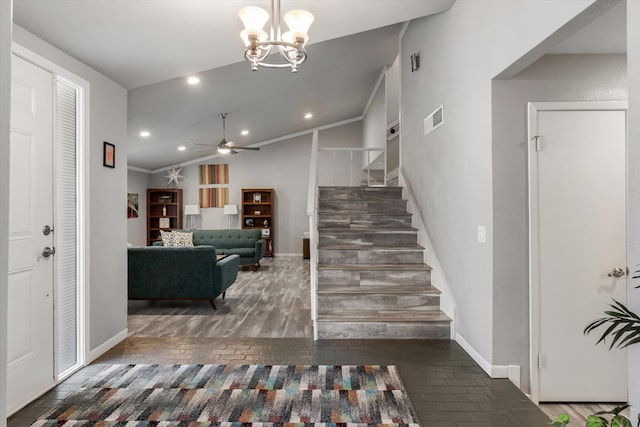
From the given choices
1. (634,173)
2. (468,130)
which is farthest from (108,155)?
(634,173)

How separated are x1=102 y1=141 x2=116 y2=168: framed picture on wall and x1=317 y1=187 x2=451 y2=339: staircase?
2122 millimetres

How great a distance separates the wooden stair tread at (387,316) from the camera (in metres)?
3.38

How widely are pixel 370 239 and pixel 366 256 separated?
1.05 ft

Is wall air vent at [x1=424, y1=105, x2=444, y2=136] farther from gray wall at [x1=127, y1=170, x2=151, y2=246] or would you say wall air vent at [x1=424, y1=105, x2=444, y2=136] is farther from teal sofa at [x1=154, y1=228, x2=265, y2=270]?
gray wall at [x1=127, y1=170, x2=151, y2=246]

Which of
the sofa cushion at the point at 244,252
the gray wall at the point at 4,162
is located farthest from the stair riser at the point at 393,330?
the sofa cushion at the point at 244,252

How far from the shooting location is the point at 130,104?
18.5ft

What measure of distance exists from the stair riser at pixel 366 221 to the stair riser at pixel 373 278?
1.02 m

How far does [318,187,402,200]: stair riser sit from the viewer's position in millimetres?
5348

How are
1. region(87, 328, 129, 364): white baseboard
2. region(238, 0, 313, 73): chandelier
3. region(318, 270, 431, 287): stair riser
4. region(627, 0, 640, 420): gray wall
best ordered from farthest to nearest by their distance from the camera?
region(318, 270, 431, 287): stair riser < region(87, 328, 129, 364): white baseboard < region(238, 0, 313, 73): chandelier < region(627, 0, 640, 420): gray wall

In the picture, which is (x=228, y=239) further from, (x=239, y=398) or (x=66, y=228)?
(x=239, y=398)

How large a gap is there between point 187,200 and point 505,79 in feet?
30.1

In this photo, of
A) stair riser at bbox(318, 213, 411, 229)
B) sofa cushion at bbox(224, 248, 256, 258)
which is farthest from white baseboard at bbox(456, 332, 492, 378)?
sofa cushion at bbox(224, 248, 256, 258)

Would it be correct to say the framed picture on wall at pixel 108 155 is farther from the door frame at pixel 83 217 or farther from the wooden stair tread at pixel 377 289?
the wooden stair tread at pixel 377 289

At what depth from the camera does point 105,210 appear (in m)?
3.13
